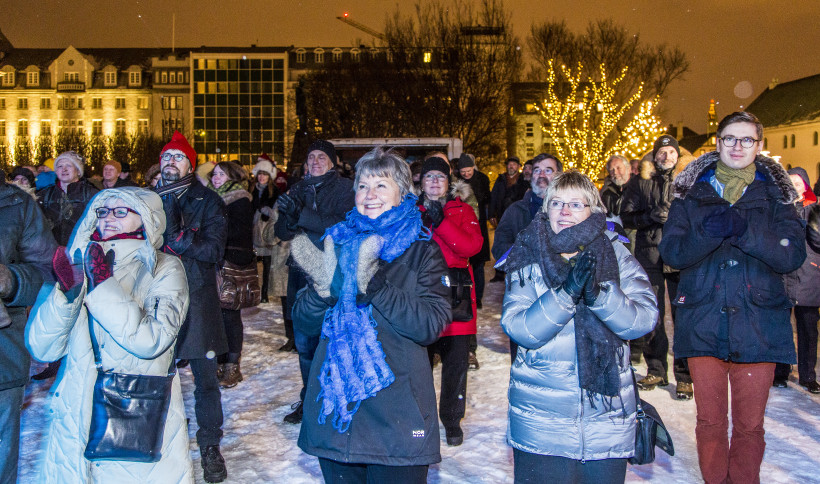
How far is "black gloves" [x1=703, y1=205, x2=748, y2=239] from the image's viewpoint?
12.8 ft

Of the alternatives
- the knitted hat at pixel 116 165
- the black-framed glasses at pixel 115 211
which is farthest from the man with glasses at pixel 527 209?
the knitted hat at pixel 116 165

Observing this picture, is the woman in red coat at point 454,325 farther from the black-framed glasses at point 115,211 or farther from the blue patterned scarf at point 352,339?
the black-framed glasses at point 115,211

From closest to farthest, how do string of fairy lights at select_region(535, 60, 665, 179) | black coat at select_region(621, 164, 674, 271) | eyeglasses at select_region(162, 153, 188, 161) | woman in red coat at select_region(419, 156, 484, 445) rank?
eyeglasses at select_region(162, 153, 188, 161)
woman in red coat at select_region(419, 156, 484, 445)
black coat at select_region(621, 164, 674, 271)
string of fairy lights at select_region(535, 60, 665, 179)

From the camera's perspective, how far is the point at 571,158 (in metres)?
31.0

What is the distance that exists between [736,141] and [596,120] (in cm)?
2731

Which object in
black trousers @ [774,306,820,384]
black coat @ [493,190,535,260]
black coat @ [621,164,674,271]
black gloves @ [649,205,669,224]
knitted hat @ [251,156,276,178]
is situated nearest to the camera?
black coat @ [493,190,535,260]

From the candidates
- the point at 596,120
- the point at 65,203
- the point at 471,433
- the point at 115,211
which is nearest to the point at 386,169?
the point at 115,211

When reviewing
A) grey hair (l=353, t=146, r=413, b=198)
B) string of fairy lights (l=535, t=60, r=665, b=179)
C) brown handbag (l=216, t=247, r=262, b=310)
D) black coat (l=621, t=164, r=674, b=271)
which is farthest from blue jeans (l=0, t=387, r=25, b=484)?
string of fairy lights (l=535, t=60, r=665, b=179)

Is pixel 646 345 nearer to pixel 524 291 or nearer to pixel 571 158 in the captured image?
pixel 524 291

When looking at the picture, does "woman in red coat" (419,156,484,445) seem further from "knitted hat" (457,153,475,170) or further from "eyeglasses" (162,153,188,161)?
"knitted hat" (457,153,475,170)

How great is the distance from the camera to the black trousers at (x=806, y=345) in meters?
6.82

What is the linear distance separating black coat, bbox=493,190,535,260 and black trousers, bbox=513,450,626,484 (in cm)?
273

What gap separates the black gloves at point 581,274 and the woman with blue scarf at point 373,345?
1.78ft

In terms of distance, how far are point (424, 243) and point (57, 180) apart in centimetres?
626
